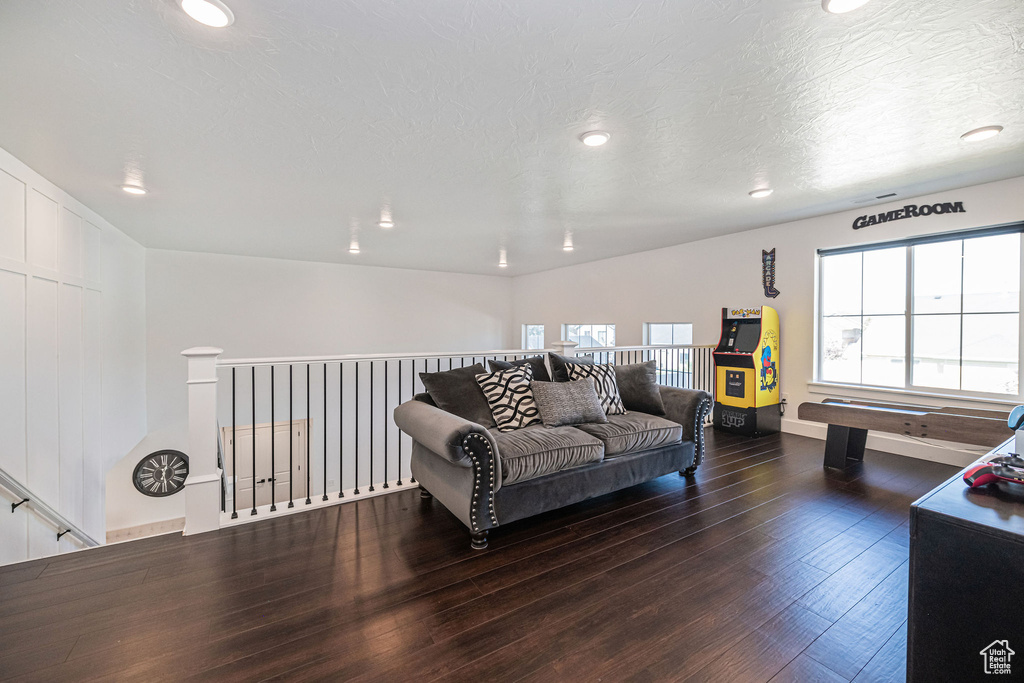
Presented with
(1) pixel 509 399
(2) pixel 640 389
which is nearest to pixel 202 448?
(1) pixel 509 399

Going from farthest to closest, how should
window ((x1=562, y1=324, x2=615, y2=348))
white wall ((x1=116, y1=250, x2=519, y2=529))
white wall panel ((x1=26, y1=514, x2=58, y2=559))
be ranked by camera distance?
window ((x1=562, y1=324, x2=615, y2=348))
white wall ((x1=116, y1=250, x2=519, y2=529))
white wall panel ((x1=26, y1=514, x2=58, y2=559))

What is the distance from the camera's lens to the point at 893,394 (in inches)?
158

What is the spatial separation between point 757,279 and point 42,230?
683 centimetres

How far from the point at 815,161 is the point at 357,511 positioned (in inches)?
161

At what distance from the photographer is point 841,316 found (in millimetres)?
4422

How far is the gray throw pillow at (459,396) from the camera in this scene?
2.80m

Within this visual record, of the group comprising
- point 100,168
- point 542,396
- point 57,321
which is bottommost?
point 542,396

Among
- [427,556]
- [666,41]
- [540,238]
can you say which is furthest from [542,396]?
[540,238]

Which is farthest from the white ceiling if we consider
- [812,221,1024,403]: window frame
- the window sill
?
the window sill

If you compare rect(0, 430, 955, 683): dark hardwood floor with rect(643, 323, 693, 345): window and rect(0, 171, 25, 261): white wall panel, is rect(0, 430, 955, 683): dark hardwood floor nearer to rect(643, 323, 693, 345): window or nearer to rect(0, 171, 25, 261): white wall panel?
rect(0, 171, 25, 261): white wall panel

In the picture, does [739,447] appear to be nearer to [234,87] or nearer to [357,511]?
[357,511]

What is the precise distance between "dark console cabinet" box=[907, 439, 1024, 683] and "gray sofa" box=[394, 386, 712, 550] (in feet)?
5.28

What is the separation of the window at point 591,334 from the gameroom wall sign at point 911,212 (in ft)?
11.7

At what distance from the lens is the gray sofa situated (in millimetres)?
2230
